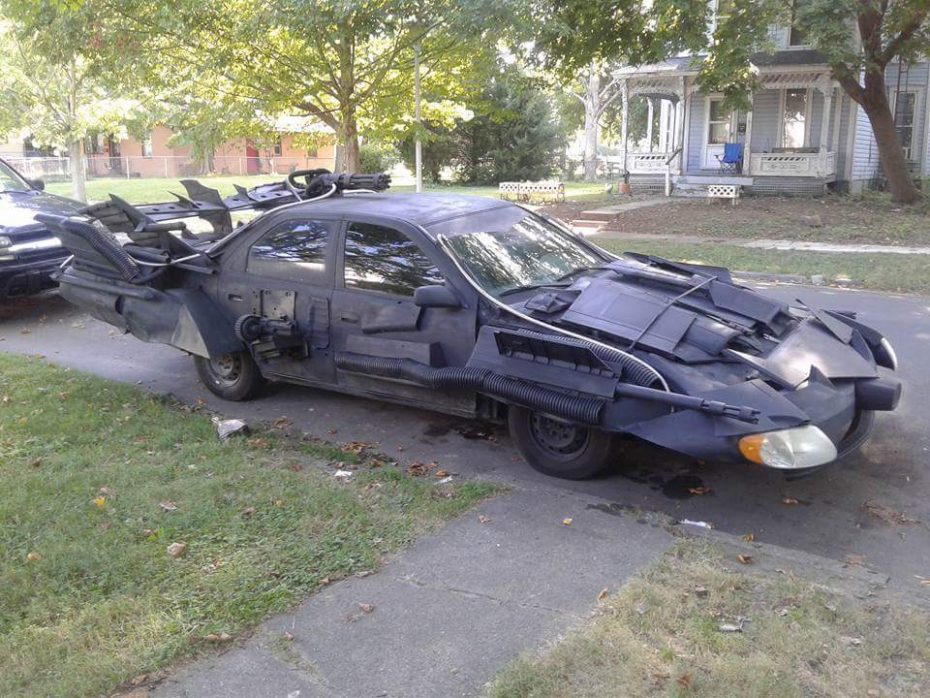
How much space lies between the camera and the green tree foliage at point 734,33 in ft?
52.4

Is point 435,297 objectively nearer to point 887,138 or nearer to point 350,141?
point 350,141

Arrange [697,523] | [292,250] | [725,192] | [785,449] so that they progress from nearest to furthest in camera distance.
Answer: [785,449], [697,523], [292,250], [725,192]

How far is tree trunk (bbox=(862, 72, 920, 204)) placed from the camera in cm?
1822

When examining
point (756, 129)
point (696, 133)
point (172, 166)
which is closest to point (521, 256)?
point (756, 129)

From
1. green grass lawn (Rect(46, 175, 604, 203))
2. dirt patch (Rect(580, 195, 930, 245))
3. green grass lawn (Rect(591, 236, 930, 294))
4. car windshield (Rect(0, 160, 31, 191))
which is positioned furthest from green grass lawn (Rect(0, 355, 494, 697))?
green grass lawn (Rect(46, 175, 604, 203))

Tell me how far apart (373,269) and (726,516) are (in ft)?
8.71

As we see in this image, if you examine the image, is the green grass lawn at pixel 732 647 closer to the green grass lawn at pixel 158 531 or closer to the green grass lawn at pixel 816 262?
the green grass lawn at pixel 158 531

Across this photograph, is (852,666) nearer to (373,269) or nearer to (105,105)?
(373,269)

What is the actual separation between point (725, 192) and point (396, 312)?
57.5 feet

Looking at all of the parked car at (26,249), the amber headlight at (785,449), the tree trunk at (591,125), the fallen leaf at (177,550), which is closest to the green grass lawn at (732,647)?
the amber headlight at (785,449)

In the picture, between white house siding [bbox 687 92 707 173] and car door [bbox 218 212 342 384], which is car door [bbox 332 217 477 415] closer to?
car door [bbox 218 212 342 384]

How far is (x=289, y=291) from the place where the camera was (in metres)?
6.07

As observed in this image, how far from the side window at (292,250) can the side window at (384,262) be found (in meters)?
0.24

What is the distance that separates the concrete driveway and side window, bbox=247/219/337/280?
3.51 feet
